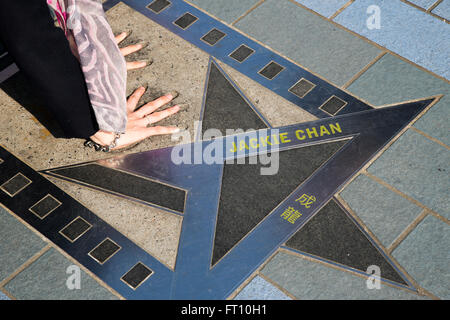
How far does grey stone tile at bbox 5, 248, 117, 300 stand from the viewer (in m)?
3.25

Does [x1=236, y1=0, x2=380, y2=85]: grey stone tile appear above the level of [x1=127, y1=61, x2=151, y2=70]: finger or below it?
above

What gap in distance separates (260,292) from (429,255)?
44.2 inches

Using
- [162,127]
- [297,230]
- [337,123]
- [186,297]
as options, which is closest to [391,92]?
[337,123]

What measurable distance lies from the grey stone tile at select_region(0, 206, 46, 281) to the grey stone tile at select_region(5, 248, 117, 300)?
8 cm

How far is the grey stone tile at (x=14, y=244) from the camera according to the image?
3385mm

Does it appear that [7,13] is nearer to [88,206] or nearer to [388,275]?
[88,206]

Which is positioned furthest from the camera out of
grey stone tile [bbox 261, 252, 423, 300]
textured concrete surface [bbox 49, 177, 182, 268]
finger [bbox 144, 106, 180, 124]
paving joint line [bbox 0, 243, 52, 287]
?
finger [bbox 144, 106, 180, 124]

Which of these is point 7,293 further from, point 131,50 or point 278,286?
point 131,50

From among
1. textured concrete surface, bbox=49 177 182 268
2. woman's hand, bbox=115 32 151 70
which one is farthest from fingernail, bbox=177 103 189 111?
textured concrete surface, bbox=49 177 182 268

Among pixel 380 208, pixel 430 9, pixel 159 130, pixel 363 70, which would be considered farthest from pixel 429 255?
pixel 430 9

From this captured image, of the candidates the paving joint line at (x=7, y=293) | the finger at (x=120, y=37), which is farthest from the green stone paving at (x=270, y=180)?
the finger at (x=120, y=37)

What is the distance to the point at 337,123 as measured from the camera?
398 cm

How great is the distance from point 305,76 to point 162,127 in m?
1.27

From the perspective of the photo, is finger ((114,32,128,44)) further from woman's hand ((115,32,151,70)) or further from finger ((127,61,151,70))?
finger ((127,61,151,70))
